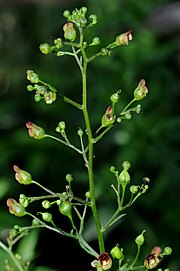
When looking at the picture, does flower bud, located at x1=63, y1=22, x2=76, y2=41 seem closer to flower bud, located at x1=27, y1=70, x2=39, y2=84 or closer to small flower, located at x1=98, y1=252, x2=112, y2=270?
flower bud, located at x1=27, y1=70, x2=39, y2=84

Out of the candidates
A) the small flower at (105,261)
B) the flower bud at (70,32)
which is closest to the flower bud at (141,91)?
the flower bud at (70,32)

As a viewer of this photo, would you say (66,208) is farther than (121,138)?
No

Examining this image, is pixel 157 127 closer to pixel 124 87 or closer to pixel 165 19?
pixel 124 87

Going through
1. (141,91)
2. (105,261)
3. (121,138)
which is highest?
(141,91)

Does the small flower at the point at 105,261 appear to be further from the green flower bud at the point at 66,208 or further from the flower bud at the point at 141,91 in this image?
the flower bud at the point at 141,91

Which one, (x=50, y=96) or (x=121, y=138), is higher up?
(x=50, y=96)

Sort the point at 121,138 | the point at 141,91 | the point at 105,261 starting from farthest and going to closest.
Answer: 1. the point at 121,138
2. the point at 141,91
3. the point at 105,261

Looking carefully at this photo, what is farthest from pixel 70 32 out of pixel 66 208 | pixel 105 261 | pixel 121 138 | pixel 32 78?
pixel 121 138

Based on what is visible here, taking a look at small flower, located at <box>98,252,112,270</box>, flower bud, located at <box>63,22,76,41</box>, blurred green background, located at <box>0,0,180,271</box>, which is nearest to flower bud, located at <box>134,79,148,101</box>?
flower bud, located at <box>63,22,76,41</box>

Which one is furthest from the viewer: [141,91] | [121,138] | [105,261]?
[121,138]

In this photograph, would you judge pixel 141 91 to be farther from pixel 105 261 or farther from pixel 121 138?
pixel 121 138
